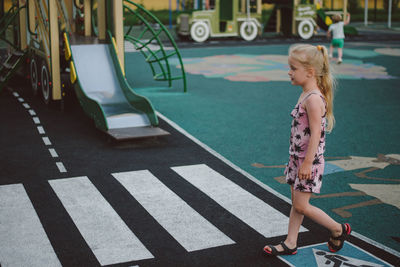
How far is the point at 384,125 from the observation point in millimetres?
10742

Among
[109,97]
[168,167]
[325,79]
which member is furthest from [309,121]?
[109,97]

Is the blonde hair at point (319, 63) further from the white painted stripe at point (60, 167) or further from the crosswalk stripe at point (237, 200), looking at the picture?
the white painted stripe at point (60, 167)

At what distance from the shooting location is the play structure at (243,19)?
1159 inches

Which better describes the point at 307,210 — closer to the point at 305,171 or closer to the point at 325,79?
the point at 305,171

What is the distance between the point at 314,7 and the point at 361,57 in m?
10.2

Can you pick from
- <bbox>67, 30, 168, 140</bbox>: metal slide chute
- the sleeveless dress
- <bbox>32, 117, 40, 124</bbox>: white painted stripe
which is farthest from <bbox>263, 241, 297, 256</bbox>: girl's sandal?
<bbox>32, 117, 40, 124</bbox>: white painted stripe

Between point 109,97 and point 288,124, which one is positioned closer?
point 288,124

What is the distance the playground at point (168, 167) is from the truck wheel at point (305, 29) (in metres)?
15.8

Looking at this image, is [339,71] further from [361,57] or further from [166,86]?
[166,86]

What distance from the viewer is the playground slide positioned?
9.62 metres

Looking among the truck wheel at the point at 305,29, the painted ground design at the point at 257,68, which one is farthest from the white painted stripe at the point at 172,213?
the truck wheel at the point at 305,29

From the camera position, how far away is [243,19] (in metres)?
30.4

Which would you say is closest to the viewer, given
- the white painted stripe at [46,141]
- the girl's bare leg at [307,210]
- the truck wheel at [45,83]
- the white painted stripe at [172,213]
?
the girl's bare leg at [307,210]

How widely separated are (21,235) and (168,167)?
9.53 feet
